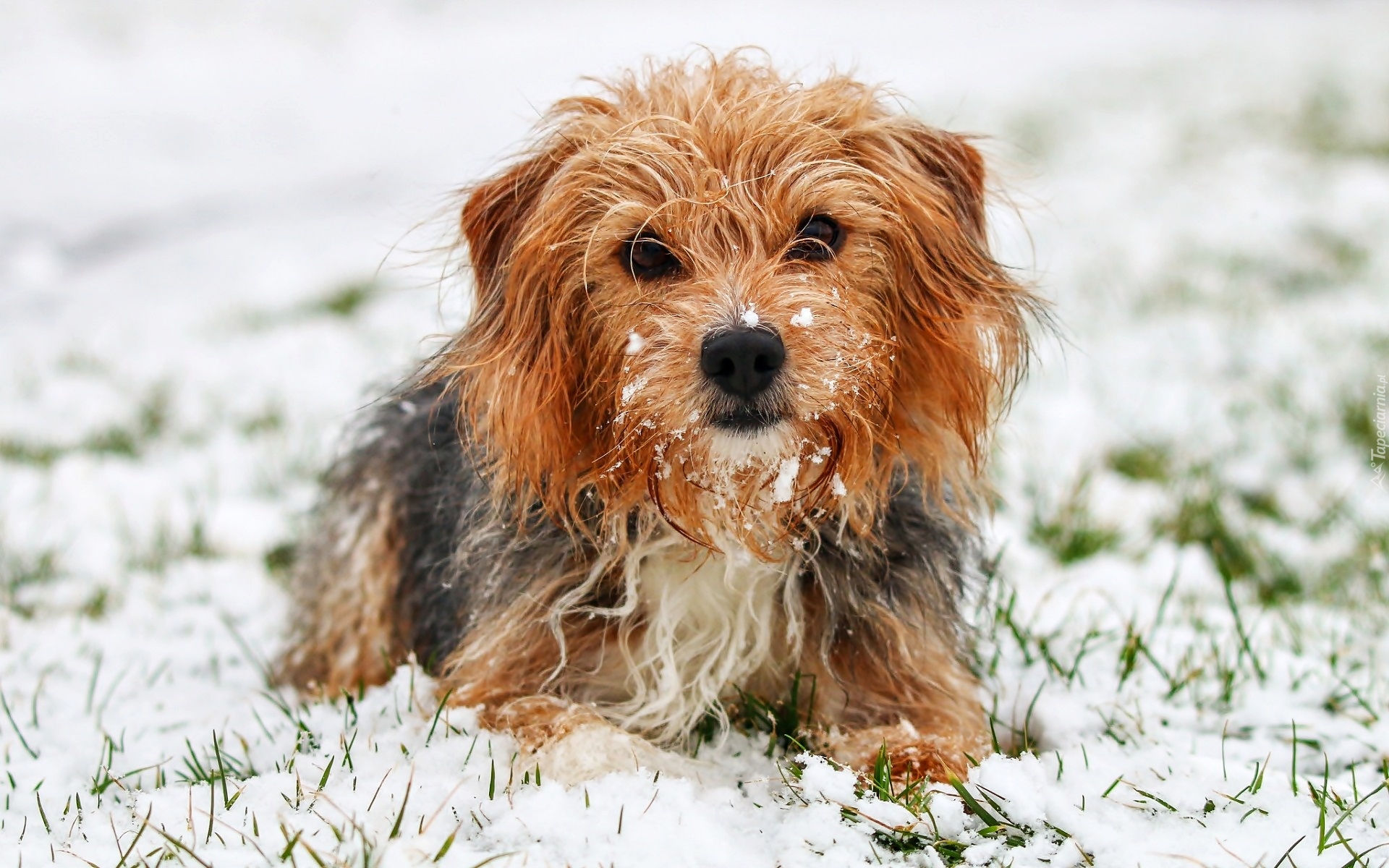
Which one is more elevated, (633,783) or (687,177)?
(687,177)

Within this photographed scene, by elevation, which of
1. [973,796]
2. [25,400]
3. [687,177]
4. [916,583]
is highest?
[687,177]

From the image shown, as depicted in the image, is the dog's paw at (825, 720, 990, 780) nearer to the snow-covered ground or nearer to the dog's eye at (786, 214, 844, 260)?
the snow-covered ground

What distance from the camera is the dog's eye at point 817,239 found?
113 inches

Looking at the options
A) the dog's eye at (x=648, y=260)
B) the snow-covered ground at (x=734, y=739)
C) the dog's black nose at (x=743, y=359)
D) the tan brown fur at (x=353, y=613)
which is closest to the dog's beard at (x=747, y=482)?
the dog's black nose at (x=743, y=359)

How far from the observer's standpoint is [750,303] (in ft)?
8.55

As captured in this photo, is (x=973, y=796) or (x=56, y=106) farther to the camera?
(x=56, y=106)

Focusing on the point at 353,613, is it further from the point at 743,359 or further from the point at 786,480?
the point at 743,359

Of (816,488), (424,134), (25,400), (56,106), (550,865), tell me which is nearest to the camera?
(550,865)

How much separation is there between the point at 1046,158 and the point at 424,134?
7.81 metres

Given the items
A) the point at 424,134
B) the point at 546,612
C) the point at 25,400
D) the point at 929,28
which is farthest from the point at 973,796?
the point at 929,28

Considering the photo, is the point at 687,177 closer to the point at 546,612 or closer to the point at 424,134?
the point at 546,612

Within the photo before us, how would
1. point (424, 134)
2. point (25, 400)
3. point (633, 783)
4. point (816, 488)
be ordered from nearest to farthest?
1. point (633, 783)
2. point (816, 488)
3. point (25, 400)
4. point (424, 134)

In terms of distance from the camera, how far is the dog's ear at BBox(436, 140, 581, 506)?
2.88m

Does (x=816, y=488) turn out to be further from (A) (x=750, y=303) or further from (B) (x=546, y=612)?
(B) (x=546, y=612)
